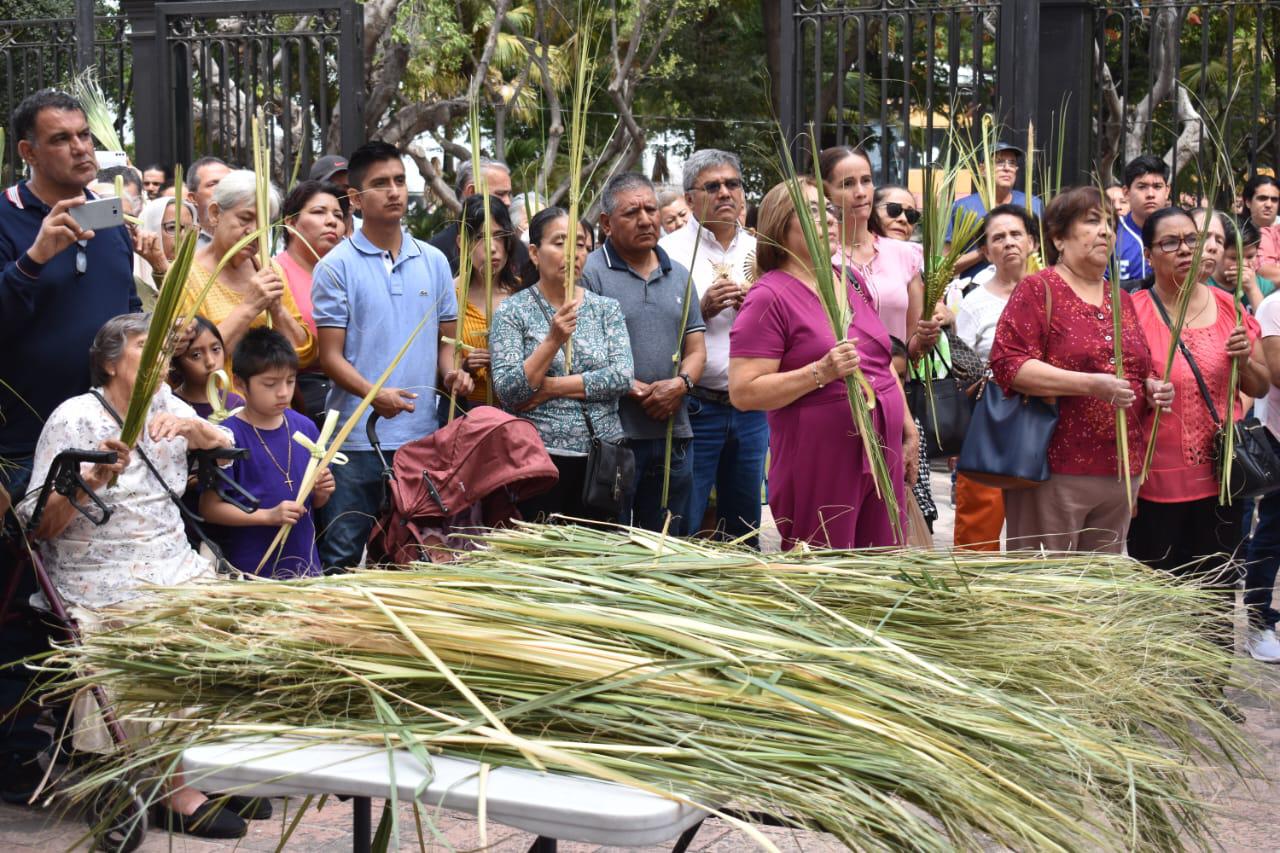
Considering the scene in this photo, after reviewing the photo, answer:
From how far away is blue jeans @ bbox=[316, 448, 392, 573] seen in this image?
495cm

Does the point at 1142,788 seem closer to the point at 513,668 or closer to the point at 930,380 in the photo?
the point at 513,668

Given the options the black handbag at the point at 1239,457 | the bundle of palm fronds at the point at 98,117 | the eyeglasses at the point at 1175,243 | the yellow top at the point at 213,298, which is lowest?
the black handbag at the point at 1239,457

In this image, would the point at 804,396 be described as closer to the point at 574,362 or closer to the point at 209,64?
the point at 574,362

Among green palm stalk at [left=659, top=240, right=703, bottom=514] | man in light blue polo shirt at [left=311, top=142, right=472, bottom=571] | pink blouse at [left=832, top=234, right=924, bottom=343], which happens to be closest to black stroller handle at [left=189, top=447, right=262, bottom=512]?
man in light blue polo shirt at [left=311, top=142, right=472, bottom=571]

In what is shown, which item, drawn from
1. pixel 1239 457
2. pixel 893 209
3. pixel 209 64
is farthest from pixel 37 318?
pixel 209 64

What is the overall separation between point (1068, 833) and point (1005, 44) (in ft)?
23.5

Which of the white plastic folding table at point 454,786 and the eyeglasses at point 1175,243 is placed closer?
the white plastic folding table at point 454,786

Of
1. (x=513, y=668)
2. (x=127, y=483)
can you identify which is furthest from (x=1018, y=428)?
(x=513, y=668)

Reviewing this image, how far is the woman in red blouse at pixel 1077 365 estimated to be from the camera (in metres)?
4.80

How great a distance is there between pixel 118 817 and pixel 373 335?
1.86m

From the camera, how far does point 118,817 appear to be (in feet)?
12.6

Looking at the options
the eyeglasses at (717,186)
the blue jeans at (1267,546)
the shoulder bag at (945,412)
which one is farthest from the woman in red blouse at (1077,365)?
the eyeglasses at (717,186)

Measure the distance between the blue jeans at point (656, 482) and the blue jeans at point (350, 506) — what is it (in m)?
0.94

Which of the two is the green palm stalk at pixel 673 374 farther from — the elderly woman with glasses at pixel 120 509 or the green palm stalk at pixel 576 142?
the elderly woman with glasses at pixel 120 509
